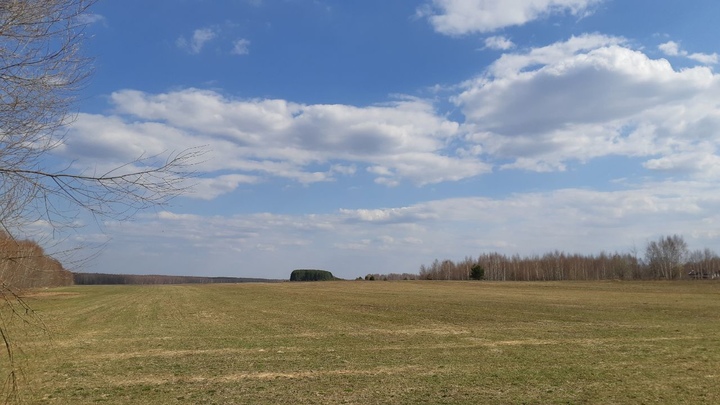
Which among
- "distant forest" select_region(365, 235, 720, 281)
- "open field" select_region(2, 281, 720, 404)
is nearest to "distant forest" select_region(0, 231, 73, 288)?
"open field" select_region(2, 281, 720, 404)

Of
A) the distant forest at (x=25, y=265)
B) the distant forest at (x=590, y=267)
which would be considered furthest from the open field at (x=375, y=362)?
the distant forest at (x=590, y=267)

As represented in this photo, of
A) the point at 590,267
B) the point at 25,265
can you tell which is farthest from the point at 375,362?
the point at 590,267

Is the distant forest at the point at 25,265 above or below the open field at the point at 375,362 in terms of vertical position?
above

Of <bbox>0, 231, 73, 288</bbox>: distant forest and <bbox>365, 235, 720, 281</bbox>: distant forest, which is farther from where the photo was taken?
<bbox>365, 235, 720, 281</bbox>: distant forest

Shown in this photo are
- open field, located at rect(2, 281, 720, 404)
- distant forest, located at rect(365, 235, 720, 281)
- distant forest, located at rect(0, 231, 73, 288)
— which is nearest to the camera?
distant forest, located at rect(0, 231, 73, 288)

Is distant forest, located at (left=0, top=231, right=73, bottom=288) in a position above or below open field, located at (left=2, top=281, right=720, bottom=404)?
above

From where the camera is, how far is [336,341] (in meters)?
20.3

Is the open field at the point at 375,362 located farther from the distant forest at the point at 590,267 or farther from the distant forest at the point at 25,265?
the distant forest at the point at 590,267

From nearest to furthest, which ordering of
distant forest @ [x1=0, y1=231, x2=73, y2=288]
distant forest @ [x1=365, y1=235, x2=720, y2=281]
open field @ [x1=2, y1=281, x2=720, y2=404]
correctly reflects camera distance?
distant forest @ [x1=0, y1=231, x2=73, y2=288] < open field @ [x1=2, y1=281, x2=720, y2=404] < distant forest @ [x1=365, y1=235, x2=720, y2=281]

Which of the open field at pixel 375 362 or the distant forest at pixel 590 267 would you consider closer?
the open field at pixel 375 362

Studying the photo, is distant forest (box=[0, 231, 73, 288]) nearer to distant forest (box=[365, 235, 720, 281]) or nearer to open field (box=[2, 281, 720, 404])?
open field (box=[2, 281, 720, 404])

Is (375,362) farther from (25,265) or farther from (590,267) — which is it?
(590,267)

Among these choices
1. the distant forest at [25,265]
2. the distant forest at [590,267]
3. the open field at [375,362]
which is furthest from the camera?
the distant forest at [590,267]

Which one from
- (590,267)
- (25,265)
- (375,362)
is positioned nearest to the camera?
(25,265)
